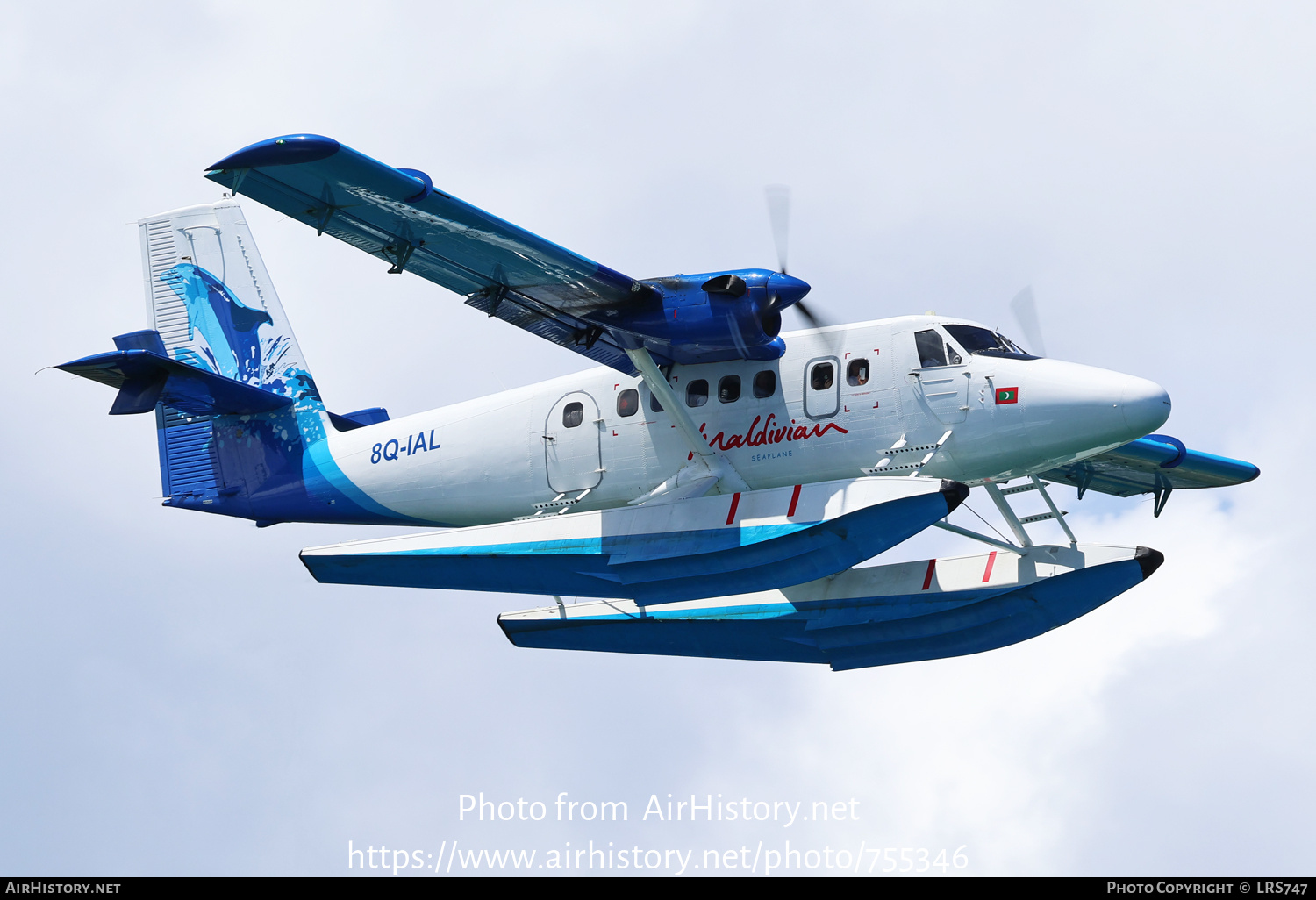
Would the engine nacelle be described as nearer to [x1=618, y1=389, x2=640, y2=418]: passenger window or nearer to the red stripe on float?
[x1=618, y1=389, x2=640, y2=418]: passenger window

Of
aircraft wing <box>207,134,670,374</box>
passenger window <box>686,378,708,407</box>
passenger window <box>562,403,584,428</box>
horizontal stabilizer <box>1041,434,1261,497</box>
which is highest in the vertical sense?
aircraft wing <box>207,134,670,374</box>

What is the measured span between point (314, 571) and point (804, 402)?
Result: 631 centimetres

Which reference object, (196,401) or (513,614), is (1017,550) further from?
(196,401)

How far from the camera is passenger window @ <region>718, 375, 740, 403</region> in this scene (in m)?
18.8

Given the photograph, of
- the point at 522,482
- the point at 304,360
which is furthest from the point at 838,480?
the point at 304,360

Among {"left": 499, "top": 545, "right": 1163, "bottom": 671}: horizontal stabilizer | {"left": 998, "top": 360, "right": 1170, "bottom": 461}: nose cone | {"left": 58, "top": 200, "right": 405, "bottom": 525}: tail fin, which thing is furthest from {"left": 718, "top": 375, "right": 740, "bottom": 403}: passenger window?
{"left": 58, "top": 200, "right": 405, "bottom": 525}: tail fin

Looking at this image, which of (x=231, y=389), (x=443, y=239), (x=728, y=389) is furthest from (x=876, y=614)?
(x=231, y=389)

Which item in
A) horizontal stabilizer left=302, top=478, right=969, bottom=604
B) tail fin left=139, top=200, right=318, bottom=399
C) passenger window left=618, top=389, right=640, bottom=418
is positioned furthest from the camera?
tail fin left=139, top=200, right=318, bottom=399

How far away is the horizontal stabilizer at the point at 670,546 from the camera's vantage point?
17062mm

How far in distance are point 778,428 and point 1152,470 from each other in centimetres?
610

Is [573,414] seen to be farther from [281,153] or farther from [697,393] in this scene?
[281,153]

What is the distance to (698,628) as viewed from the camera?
2009 cm

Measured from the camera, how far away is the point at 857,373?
59.7ft

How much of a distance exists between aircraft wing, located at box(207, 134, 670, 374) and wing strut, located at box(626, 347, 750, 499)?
484 mm
